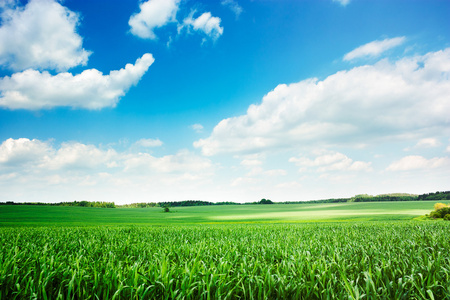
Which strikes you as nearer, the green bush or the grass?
the green bush

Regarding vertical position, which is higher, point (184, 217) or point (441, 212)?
point (441, 212)

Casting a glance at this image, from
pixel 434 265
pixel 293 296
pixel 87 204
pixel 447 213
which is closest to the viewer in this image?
pixel 293 296

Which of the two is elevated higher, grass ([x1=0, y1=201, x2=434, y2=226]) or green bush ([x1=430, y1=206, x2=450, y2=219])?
green bush ([x1=430, y1=206, x2=450, y2=219])

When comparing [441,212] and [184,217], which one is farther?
[184,217]

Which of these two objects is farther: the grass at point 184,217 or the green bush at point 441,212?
the grass at point 184,217

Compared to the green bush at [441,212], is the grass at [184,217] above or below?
below

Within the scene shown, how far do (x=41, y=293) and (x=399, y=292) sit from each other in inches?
190

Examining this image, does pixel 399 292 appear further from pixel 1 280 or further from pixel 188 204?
pixel 188 204

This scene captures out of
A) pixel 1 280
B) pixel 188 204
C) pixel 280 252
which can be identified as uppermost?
pixel 1 280

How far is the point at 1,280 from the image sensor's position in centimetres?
340

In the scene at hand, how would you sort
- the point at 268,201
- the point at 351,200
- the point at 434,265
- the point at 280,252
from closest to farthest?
the point at 434,265
the point at 280,252
the point at 351,200
the point at 268,201

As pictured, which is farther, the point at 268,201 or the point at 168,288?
the point at 268,201

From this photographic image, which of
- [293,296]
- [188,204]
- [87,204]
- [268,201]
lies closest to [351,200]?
[268,201]

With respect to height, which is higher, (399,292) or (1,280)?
(1,280)
